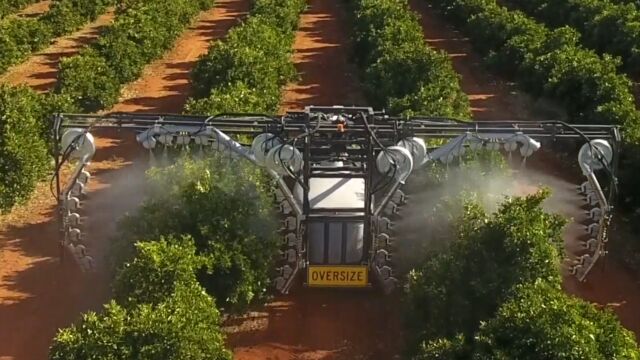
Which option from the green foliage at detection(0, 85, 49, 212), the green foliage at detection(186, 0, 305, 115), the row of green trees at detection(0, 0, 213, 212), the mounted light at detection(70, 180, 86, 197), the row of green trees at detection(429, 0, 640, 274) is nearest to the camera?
the mounted light at detection(70, 180, 86, 197)

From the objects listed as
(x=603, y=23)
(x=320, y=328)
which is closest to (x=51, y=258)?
(x=320, y=328)

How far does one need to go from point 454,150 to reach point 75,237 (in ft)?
26.5

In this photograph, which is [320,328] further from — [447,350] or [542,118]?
[542,118]

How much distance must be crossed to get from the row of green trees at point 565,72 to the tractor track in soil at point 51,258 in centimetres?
1208

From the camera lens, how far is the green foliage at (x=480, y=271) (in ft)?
43.0

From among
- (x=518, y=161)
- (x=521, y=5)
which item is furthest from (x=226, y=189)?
(x=521, y=5)

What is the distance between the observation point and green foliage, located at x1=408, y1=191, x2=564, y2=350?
13.1 m

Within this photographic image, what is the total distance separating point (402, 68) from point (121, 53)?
1205 centimetres

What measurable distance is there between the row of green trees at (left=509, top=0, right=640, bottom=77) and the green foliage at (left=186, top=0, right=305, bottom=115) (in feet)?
41.6

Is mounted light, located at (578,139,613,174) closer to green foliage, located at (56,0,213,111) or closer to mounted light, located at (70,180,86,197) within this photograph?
mounted light, located at (70,180,86,197)

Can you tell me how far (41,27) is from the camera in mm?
36969

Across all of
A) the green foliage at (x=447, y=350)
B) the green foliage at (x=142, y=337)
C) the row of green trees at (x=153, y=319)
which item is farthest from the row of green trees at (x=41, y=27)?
the green foliage at (x=447, y=350)

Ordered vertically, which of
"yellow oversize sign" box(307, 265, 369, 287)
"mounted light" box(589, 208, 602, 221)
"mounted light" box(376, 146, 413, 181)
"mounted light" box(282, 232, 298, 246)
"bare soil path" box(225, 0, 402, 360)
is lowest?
"bare soil path" box(225, 0, 402, 360)

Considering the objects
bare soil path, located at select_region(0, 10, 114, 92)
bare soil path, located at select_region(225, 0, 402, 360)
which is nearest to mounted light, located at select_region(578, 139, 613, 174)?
bare soil path, located at select_region(225, 0, 402, 360)
